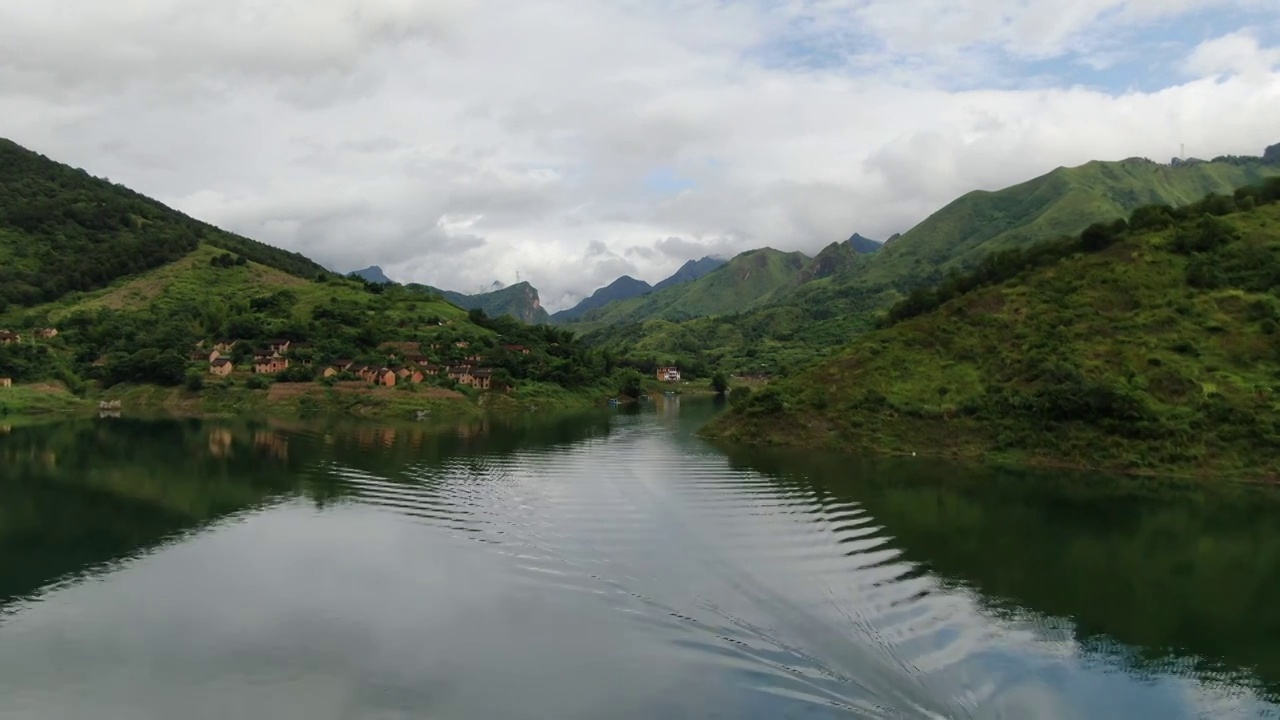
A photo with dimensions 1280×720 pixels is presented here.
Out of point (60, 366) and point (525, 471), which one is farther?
point (60, 366)

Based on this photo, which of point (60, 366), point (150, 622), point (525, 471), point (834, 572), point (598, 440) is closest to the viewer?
point (150, 622)

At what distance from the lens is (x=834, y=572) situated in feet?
74.0

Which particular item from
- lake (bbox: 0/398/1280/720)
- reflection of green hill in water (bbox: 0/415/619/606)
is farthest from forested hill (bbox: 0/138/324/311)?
lake (bbox: 0/398/1280/720)

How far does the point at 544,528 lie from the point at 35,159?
18491 centimetres

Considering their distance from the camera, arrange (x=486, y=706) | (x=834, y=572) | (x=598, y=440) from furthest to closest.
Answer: (x=598, y=440) < (x=834, y=572) < (x=486, y=706)

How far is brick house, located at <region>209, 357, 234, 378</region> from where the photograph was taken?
91875 mm

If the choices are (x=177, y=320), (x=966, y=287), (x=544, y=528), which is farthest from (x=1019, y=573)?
(x=177, y=320)

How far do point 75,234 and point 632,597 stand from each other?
152 m

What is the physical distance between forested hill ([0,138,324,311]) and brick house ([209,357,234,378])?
4167 centimetres

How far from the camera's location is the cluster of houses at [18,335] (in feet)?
297

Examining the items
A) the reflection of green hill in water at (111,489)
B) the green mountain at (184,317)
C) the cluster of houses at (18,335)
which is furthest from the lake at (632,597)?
the cluster of houses at (18,335)

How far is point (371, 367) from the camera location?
305 ft

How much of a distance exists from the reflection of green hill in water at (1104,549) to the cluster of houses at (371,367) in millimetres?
57648

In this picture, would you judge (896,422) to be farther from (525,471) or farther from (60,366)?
(60,366)
